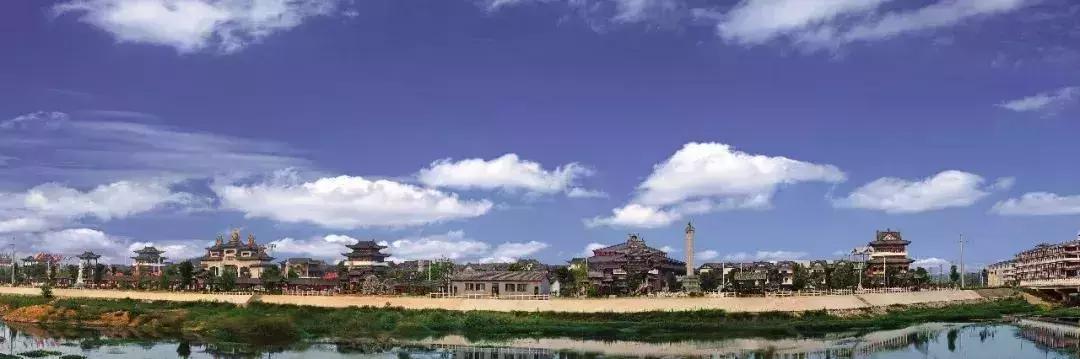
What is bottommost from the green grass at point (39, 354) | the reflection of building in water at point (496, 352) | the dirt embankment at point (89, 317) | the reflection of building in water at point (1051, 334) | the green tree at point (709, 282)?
the reflection of building in water at point (496, 352)

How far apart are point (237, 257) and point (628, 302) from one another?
75.2 m

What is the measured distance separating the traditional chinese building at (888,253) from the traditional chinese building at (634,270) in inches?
1038

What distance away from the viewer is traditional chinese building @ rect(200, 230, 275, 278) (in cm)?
13012

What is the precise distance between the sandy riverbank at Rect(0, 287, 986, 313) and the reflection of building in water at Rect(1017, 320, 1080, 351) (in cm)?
1180

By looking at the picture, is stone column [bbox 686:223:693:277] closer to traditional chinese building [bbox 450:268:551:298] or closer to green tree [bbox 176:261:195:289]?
traditional chinese building [bbox 450:268:551:298]

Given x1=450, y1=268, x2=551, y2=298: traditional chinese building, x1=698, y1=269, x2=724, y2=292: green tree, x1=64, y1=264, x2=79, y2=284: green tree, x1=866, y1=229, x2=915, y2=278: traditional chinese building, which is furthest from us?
x1=64, y1=264, x2=79, y2=284: green tree

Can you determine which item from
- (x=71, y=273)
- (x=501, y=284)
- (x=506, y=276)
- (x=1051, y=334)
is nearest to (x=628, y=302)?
(x=501, y=284)

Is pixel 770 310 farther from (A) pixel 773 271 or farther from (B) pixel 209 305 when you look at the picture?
(B) pixel 209 305

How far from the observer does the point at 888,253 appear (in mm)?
117625

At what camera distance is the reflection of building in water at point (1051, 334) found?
56763 mm

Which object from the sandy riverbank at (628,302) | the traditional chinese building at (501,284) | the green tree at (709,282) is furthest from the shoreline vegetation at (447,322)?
the green tree at (709,282)

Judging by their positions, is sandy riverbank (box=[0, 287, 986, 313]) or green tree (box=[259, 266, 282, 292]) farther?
green tree (box=[259, 266, 282, 292])

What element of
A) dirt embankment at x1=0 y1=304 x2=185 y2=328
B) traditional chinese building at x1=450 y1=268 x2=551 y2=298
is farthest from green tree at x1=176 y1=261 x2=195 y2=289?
traditional chinese building at x1=450 y1=268 x2=551 y2=298

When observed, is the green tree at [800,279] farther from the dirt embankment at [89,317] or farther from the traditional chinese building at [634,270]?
the dirt embankment at [89,317]
